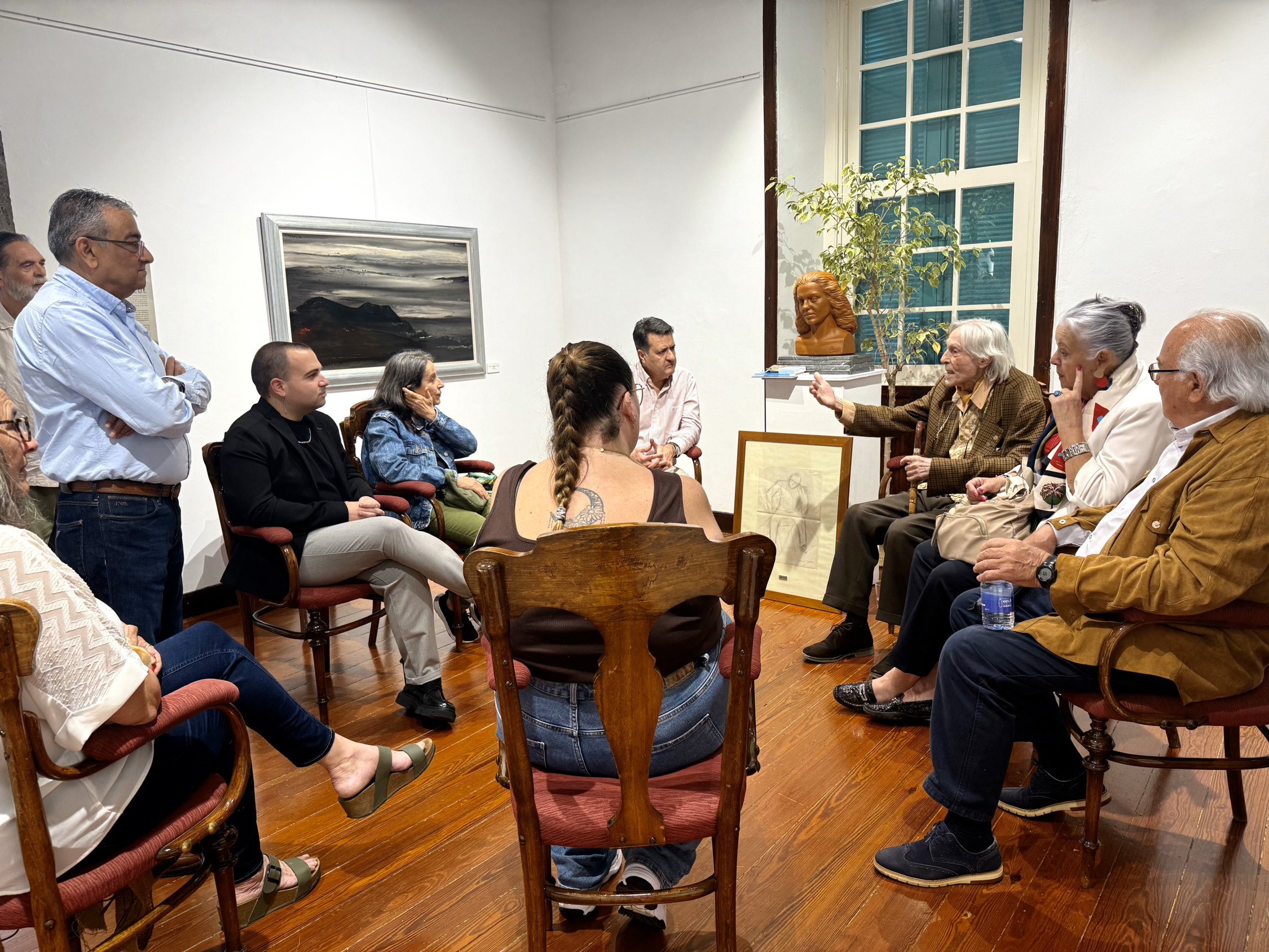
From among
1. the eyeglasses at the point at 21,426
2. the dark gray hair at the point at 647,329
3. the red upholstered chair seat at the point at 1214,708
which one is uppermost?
the dark gray hair at the point at 647,329

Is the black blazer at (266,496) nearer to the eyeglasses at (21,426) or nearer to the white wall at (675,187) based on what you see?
the eyeglasses at (21,426)

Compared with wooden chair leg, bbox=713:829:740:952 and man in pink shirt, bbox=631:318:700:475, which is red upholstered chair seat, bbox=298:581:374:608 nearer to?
man in pink shirt, bbox=631:318:700:475

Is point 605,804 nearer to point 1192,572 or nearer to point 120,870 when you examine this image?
point 120,870

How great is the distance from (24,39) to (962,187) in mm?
4751

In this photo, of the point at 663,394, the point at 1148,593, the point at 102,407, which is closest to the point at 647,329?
the point at 663,394

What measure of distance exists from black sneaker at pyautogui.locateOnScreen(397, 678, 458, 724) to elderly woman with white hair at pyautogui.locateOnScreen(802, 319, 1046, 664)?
147cm

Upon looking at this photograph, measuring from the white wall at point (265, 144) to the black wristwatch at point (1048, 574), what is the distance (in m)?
4.03

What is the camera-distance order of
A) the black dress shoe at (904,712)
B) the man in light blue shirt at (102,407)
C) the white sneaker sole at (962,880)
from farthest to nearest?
the black dress shoe at (904,712) < the man in light blue shirt at (102,407) < the white sneaker sole at (962,880)

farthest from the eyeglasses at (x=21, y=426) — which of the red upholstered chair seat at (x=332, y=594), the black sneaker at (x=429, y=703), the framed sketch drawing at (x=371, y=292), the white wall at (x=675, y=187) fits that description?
the white wall at (x=675, y=187)

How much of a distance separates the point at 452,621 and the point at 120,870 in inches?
93.2

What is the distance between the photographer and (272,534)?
299 centimetres

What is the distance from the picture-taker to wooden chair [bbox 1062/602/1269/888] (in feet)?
6.11

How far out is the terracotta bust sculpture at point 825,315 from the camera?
14.2ft

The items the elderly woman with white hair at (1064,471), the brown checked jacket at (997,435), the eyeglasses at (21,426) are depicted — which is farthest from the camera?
the brown checked jacket at (997,435)
